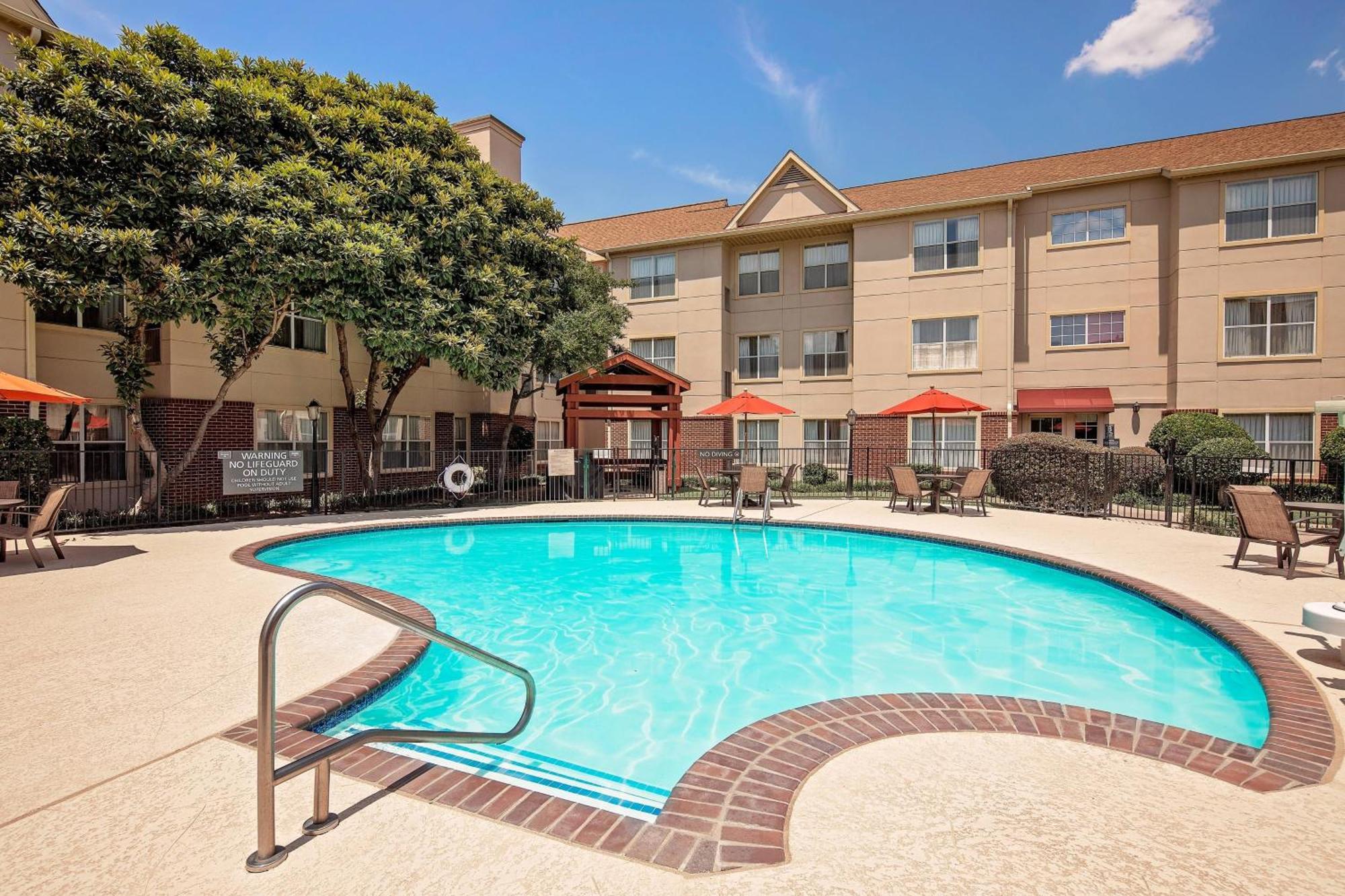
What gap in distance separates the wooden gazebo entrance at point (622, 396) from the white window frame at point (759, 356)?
6137mm

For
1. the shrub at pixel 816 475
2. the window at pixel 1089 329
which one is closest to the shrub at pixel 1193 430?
the window at pixel 1089 329

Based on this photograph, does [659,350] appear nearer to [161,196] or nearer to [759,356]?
[759,356]

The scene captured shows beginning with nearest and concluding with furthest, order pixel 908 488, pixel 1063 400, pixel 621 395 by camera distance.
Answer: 1. pixel 908 488
2. pixel 621 395
3. pixel 1063 400

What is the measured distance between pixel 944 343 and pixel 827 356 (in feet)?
14.1

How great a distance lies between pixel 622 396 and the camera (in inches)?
768

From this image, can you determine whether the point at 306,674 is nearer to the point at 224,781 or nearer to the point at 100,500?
the point at 224,781

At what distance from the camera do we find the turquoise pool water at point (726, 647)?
15.3 feet

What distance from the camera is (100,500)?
1376 centimetres

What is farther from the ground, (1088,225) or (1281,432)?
(1088,225)

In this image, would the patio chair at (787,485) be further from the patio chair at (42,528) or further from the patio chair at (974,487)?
the patio chair at (42,528)

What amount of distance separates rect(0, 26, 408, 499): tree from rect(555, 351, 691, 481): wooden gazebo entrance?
22.3 ft

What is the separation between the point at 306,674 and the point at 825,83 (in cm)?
1750

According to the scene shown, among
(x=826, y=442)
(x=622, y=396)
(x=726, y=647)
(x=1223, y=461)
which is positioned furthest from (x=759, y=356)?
(x=726, y=647)

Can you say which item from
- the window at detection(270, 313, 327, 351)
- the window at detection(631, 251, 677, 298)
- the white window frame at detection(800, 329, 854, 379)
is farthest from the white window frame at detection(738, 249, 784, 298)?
the window at detection(270, 313, 327, 351)
